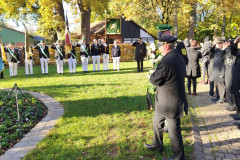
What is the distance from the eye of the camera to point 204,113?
6.84 m

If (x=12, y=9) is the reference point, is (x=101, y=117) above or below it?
below

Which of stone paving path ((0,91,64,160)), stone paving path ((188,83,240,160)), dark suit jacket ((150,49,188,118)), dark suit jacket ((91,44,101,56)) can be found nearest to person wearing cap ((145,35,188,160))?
dark suit jacket ((150,49,188,118))

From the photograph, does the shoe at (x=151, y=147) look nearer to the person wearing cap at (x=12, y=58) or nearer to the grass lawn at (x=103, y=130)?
the grass lawn at (x=103, y=130)

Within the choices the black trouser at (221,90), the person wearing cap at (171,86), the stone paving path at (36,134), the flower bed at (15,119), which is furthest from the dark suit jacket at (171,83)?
the black trouser at (221,90)

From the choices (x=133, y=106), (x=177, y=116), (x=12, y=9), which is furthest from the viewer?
(x=12, y=9)

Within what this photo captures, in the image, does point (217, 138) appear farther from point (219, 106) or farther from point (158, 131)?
point (219, 106)

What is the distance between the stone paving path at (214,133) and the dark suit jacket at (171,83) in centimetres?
119

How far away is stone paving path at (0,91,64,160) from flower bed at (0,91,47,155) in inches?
6.9

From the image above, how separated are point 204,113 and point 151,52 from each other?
2812 millimetres

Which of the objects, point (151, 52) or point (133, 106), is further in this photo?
point (133, 106)

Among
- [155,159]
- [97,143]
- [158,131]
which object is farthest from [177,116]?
[97,143]

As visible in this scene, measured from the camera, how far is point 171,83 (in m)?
3.59

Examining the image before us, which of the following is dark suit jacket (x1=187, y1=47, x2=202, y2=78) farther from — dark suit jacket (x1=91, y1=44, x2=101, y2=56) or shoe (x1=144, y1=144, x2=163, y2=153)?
dark suit jacket (x1=91, y1=44, x2=101, y2=56)

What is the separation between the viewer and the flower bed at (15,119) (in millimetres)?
4975
